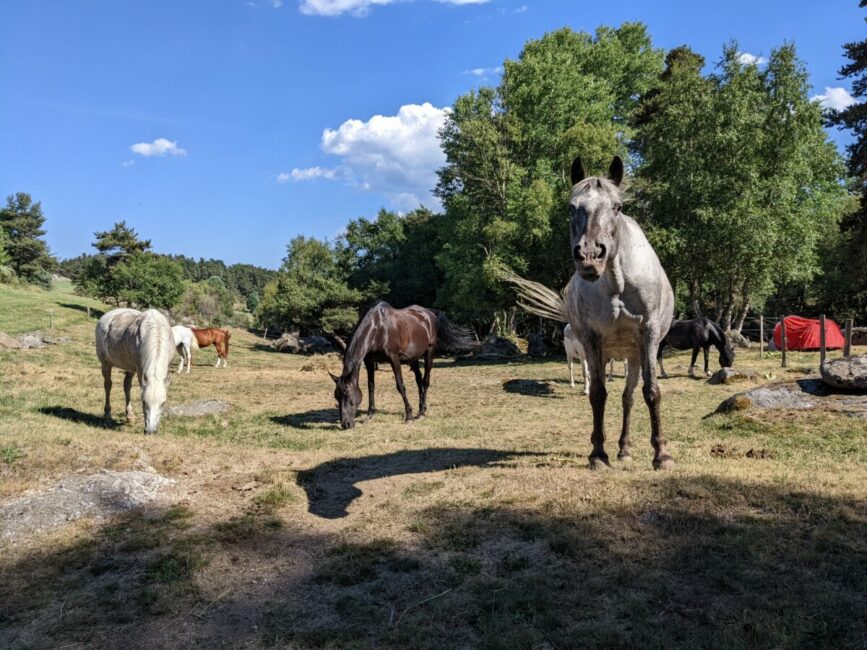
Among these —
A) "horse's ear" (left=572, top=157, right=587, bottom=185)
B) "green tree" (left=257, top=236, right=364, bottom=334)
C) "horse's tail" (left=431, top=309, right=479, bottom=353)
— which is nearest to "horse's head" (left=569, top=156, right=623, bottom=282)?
"horse's ear" (left=572, top=157, right=587, bottom=185)

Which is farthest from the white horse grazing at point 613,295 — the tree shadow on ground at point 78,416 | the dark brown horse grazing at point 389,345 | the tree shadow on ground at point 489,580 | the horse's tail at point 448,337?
the tree shadow on ground at point 78,416

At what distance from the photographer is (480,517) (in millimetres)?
4762

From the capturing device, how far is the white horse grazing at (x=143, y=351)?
29.8 feet

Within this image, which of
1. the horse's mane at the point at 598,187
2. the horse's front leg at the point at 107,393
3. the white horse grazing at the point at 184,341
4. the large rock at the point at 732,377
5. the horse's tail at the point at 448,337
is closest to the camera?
the horse's mane at the point at 598,187

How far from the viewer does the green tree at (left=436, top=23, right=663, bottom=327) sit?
2753 cm

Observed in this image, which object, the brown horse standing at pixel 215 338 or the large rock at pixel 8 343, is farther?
the brown horse standing at pixel 215 338

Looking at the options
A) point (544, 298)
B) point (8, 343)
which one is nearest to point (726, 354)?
point (544, 298)

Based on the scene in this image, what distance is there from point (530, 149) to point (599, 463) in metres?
28.5

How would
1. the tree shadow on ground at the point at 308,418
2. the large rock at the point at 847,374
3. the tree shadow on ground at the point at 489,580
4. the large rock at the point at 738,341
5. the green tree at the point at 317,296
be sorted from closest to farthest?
1. the tree shadow on ground at the point at 489,580
2. the large rock at the point at 847,374
3. the tree shadow on ground at the point at 308,418
4. the large rock at the point at 738,341
5. the green tree at the point at 317,296

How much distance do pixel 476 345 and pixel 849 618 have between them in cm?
1123

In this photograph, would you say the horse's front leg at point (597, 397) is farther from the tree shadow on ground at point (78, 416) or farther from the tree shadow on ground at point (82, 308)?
the tree shadow on ground at point (82, 308)

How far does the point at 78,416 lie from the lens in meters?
10.6

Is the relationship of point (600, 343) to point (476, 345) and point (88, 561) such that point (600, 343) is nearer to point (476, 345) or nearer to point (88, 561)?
point (88, 561)

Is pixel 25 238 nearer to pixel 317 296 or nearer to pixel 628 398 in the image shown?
pixel 317 296
